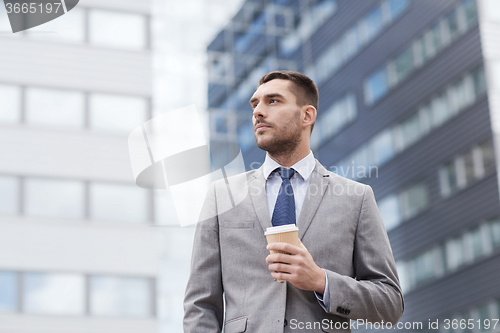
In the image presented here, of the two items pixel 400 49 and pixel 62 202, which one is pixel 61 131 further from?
pixel 400 49

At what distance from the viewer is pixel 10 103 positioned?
18906 mm

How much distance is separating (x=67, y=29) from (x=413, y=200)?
1330 centimetres

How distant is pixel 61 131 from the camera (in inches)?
762

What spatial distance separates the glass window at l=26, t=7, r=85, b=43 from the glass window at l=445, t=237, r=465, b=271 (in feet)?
44.2

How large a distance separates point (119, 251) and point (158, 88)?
22.6 ft

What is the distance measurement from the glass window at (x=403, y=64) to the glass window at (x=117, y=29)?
950 centimetres

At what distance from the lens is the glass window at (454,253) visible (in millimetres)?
21141

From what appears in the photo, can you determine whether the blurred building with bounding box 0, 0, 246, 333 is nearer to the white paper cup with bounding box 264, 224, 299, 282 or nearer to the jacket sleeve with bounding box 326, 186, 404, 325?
the jacket sleeve with bounding box 326, 186, 404, 325

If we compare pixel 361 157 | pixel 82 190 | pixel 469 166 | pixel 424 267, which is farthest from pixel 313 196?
pixel 361 157

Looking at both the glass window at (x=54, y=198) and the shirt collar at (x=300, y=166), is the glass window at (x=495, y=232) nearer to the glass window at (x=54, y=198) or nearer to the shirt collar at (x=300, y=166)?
the glass window at (x=54, y=198)

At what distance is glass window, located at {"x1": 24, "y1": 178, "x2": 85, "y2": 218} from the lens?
59.8 feet

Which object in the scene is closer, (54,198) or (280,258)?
(280,258)

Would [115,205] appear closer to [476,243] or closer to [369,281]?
[476,243]

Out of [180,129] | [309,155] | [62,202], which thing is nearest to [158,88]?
[180,129]
